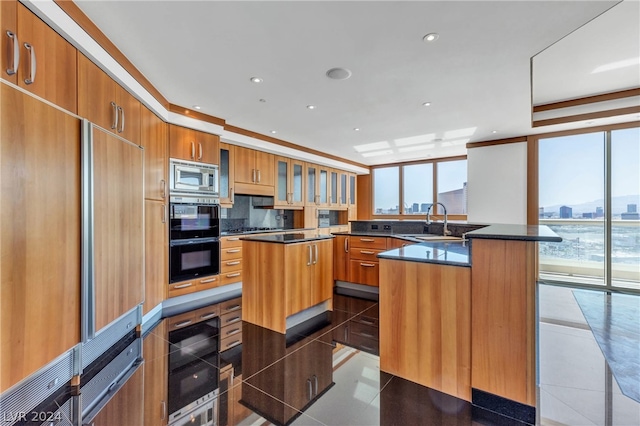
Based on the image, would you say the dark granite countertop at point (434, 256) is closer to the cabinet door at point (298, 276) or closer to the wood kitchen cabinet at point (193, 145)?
the cabinet door at point (298, 276)

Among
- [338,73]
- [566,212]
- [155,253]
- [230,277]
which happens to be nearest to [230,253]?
[230,277]

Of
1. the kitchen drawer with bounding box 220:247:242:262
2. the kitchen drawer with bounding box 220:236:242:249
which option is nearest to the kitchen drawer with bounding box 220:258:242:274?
the kitchen drawer with bounding box 220:247:242:262

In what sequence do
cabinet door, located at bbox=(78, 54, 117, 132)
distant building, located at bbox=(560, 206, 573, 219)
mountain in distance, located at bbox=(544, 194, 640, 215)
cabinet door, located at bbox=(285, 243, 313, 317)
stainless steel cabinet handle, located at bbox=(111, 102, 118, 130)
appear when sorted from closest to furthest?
cabinet door, located at bbox=(78, 54, 117, 132), stainless steel cabinet handle, located at bbox=(111, 102, 118, 130), cabinet door, located at bbox=(285, 243, 313, 317), mountain in distance, located at bbox=(544, 194, 640, 215), distant building, located at bbox=(560, 206, 573, 219)

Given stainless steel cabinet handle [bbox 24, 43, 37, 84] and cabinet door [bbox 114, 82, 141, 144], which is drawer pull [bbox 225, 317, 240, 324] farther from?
stainless steel cabinet handle [bbox 24, 43, 37, 84]

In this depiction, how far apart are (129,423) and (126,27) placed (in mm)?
2504

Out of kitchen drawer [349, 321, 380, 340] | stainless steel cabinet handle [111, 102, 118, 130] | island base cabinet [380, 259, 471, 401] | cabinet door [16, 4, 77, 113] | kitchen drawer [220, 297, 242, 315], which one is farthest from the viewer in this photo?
kitchen drawer [220, 297, 242, 315]

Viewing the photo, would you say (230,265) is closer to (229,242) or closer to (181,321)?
(229,242)

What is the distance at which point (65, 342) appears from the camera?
1.70 meters

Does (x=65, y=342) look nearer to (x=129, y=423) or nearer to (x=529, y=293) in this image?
(x=129, y=423)

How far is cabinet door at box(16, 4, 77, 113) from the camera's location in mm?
1446

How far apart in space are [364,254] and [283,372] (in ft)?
7.50

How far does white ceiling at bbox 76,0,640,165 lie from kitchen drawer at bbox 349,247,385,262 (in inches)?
73.5

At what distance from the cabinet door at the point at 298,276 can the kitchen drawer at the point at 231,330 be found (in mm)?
529

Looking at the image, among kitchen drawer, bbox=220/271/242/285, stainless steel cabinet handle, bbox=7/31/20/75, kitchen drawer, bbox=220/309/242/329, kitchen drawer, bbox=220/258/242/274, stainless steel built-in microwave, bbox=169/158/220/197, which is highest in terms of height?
stainless steel cabinet handle, bbox=7/31/20/75
